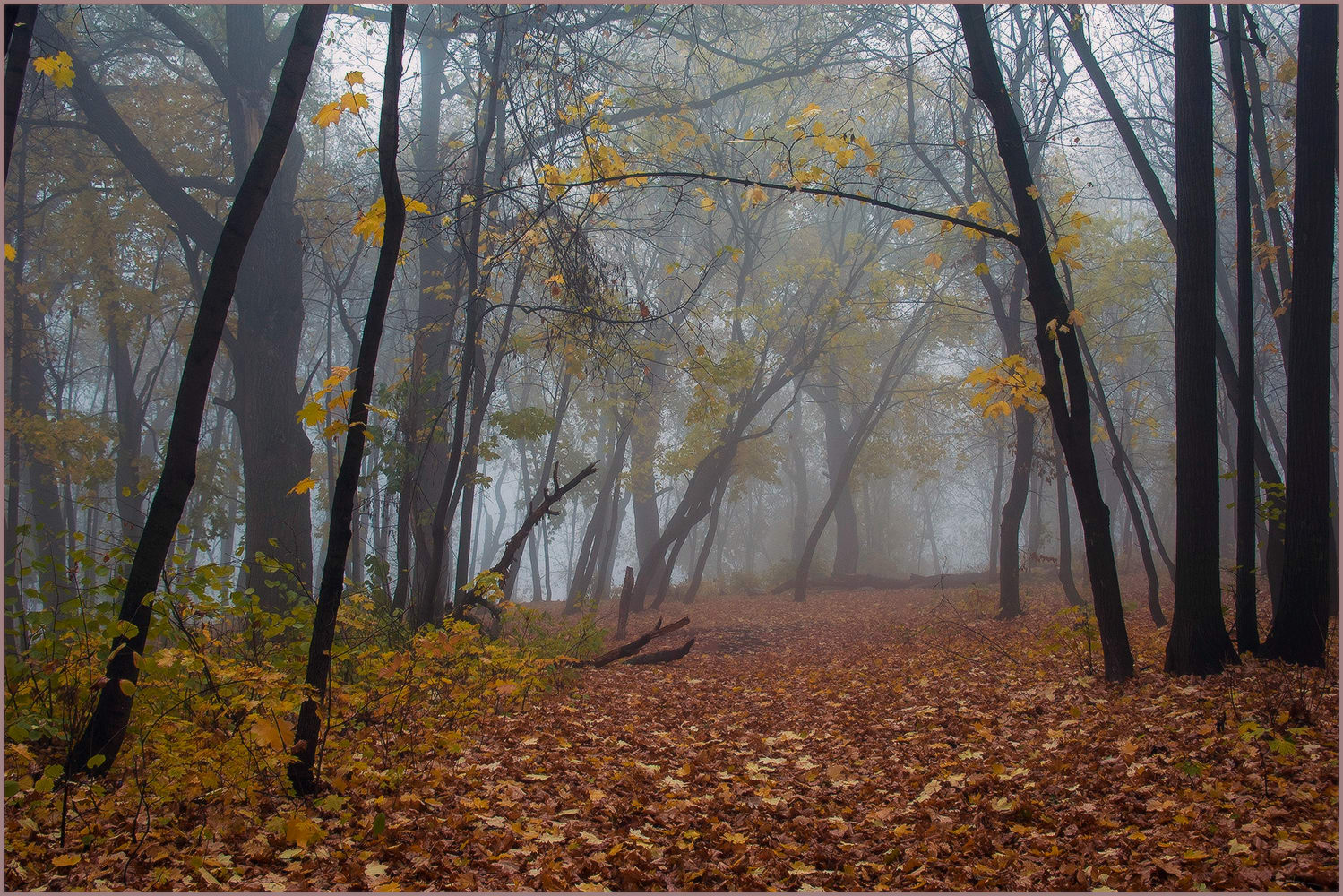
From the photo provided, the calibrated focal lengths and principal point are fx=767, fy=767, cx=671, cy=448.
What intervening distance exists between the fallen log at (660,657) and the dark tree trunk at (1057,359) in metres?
4.38

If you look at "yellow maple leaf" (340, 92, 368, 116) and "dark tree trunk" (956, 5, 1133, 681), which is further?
"dark tree trunk" (956, 5, 1133, 681)

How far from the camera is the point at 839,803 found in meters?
3.78

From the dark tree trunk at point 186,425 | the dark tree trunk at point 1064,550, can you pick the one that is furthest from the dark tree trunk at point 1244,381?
the dark tree trunk at point 186,425

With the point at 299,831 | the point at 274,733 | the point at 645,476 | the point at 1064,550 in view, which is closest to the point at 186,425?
the point at 274,733

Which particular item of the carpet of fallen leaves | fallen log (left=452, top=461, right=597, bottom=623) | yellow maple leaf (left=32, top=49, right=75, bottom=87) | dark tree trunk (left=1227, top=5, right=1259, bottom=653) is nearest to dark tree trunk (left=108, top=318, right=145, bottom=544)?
fallen log (left=452, top=461, right=597, bottom=623)

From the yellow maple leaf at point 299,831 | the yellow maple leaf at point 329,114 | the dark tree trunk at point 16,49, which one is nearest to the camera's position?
the yellow maple leaf at point 299,831

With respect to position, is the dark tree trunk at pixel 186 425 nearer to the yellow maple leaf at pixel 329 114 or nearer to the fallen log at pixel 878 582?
the yellow maple leaf at pixel 329 114

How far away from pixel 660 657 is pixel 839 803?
5056 millimetres

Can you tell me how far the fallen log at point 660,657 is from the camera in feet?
28.3

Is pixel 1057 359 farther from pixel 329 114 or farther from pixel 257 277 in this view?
pixel 257 277

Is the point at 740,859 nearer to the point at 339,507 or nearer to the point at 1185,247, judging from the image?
the point at 339,507

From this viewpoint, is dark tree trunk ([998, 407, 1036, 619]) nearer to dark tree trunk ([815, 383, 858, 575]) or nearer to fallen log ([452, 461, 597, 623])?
fallen log ([452, 461, 597, 623])

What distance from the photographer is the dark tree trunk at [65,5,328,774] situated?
359cm

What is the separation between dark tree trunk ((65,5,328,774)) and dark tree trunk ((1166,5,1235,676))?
18.5 feet
